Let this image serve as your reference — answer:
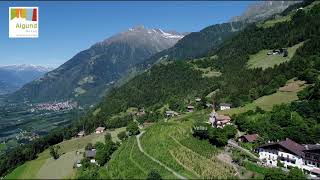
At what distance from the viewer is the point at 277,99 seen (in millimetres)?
108938

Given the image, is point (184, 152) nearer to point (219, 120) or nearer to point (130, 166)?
point (130, 166)

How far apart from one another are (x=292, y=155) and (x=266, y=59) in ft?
310

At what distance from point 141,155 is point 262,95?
59.9 metres

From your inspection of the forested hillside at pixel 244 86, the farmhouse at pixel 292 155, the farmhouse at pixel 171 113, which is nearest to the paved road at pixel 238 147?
the farmhouse at pixel 292 155

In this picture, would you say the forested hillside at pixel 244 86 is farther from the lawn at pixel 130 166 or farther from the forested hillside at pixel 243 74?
the lawn at pixel 130 166

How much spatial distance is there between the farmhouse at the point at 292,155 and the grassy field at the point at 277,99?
1091 inches

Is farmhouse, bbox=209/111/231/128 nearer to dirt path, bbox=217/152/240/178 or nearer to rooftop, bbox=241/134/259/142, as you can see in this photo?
rooftop, bbox=241/134/259/142

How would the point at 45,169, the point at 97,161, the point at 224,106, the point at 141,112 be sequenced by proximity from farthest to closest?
the point at 141,112
the point at 224,106
the point at 97,161
the point at 45,169

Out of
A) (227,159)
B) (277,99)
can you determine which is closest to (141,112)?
(277,99)

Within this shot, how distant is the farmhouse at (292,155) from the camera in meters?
68.2

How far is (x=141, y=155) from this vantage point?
69125mm

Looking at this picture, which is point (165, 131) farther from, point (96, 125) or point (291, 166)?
point (96, 125)

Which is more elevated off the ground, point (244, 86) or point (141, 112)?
point (244, 86)

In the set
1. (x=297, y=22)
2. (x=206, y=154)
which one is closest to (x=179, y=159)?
(x=206, y=154)
